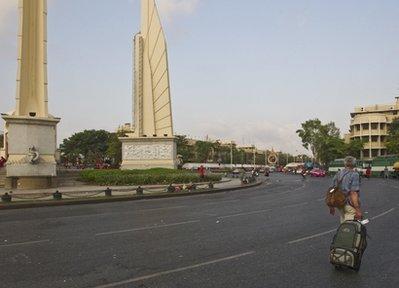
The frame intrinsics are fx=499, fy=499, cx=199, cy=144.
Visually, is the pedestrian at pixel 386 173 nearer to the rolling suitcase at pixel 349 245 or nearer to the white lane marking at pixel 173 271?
the white lane marking at pixel 173 271

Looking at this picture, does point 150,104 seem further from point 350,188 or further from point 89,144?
point 89,144

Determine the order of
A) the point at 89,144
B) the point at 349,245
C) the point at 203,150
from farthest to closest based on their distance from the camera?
the point at 203,150, the point at 89,144, the point at 349,245

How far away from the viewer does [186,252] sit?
8.89 meters

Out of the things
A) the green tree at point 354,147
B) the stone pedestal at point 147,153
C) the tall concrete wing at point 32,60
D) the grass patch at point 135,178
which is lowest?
the grass patch at point 135,178

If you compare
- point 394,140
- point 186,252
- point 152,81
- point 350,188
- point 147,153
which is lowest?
point 186,252

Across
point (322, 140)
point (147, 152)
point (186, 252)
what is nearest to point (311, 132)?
point (322, 140)

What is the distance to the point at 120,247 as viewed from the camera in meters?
9.49

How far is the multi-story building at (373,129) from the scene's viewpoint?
123m

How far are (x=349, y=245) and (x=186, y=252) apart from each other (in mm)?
3019

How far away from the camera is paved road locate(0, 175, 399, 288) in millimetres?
6770

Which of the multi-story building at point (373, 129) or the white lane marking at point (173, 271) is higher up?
the multi-story building at point (373, 129)

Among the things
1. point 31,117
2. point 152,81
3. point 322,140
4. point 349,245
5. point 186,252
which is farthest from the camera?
point 322,140

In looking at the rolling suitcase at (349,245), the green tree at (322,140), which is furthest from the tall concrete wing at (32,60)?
the green tree at (322,140)

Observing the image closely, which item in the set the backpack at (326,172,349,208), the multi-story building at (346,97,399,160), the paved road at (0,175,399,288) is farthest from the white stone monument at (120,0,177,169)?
the multi-story building at (346,97,399,160)
